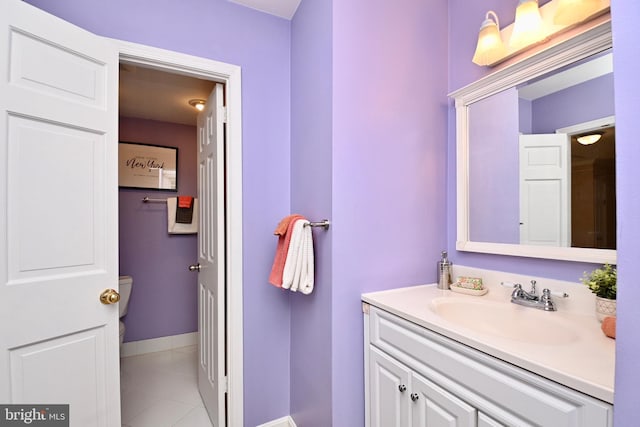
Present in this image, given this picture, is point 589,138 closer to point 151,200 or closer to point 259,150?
point 259,150

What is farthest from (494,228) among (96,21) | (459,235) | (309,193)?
(96,21)

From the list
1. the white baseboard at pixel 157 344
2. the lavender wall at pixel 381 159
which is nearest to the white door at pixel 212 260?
Answer: the lavender wall at pixel 381 159

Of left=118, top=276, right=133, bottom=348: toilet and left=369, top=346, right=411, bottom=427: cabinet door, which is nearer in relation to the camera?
left=369, top=346, right=411, bottom=427: cabinet door

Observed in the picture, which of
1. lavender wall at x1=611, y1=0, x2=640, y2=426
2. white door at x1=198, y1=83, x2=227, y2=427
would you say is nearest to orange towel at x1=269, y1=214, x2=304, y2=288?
white door at x1=198, y1=83, x2=227, y2=427

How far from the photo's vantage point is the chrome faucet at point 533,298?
1.12m

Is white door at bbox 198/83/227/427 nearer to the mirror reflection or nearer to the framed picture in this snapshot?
the framed picture

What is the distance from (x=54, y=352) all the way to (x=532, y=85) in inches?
90.4

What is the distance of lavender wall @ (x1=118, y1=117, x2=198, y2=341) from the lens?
2.71 m

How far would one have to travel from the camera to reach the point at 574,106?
1.14 m

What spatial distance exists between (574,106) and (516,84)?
0.26 meters

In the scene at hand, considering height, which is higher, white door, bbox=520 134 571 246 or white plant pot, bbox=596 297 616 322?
white door, bbox=520 134 571 246

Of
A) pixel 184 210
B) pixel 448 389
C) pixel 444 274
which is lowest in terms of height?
pixel 448 389

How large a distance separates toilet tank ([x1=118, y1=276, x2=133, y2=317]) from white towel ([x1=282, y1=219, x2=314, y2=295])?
189cm

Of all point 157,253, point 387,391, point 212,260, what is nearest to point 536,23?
point 387,391
